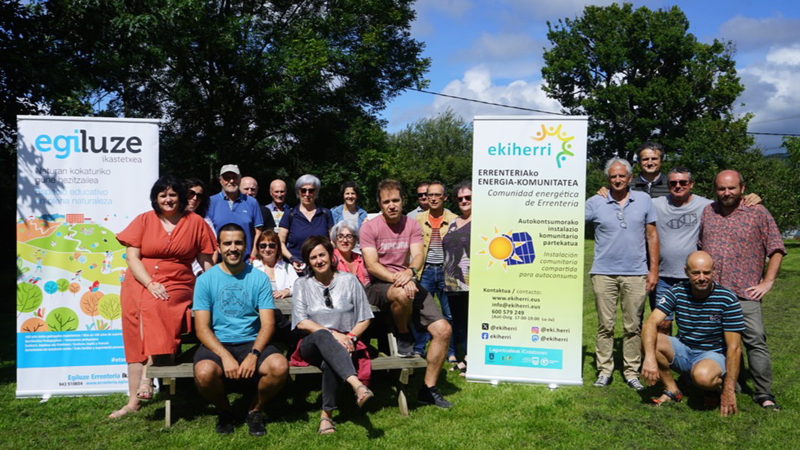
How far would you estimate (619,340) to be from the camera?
22.5ft

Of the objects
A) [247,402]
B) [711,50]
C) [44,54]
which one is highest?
[711,50]

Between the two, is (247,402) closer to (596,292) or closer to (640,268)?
(596,292)

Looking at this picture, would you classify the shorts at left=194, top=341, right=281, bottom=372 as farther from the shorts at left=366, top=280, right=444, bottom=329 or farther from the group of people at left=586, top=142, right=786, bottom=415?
the group of people at left=586, top=142, right=786, bottom=415

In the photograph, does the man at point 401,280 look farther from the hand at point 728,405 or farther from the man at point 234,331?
the hand at point 728,405

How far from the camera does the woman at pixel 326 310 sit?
4.07 metres

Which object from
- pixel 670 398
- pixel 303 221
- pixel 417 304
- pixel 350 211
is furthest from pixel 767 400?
pixel 303 221

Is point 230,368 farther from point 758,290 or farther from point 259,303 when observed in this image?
point 758,290

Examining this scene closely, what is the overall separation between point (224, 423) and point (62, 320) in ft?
6.38

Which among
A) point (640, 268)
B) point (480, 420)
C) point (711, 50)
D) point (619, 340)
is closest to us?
point (480, 420)

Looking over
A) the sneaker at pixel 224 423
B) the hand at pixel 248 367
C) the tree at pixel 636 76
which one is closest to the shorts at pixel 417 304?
the hand at pixel 248 367

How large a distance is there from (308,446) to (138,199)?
8.77 ft

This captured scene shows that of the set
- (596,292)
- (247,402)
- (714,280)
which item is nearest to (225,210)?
(247,402)

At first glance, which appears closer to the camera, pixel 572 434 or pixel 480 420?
pixel 572 434

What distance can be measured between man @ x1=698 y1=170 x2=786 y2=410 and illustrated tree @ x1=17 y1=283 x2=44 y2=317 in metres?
5.64
